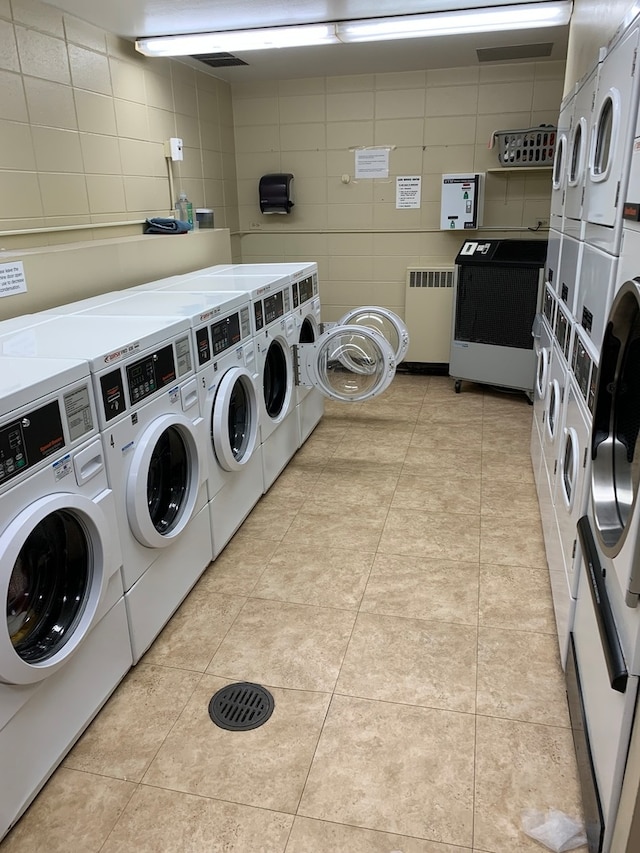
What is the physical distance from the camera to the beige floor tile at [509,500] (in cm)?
324

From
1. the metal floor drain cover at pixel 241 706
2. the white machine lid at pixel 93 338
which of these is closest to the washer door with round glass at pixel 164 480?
the white machine lid at pixel 93 338

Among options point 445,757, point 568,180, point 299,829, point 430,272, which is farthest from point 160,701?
point 430,272

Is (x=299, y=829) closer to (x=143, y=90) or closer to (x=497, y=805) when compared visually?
(x=497, y=805)

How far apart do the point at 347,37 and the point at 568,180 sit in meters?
1.87

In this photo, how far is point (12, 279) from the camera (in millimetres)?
2670

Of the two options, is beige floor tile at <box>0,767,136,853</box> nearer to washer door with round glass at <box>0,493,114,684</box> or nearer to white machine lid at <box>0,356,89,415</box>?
washer door with round glass at <box>0,493,114,684</box>

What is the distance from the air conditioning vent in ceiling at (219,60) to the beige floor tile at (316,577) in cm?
358

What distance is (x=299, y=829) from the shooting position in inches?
64.5

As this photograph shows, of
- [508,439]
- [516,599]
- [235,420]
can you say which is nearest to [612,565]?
→ [516,599]

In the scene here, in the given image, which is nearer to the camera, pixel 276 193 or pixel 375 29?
pixel 375 29

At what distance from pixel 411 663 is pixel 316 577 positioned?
2.10 ft

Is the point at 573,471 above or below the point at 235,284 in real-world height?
below

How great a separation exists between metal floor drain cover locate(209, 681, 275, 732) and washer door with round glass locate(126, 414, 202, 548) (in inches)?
21.3

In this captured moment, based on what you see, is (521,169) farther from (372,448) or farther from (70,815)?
(70,815)
